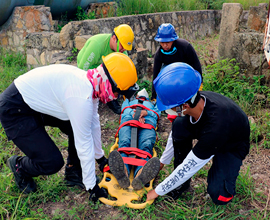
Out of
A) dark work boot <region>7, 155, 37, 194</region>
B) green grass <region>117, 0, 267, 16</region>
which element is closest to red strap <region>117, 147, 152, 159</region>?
dark work boot <region>7, 155, 37, 194</region>

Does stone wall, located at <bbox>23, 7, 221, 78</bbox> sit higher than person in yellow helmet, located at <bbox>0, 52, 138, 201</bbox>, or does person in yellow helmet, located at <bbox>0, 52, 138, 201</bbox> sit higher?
person in yellow helmet, located at <bbox>0, 52, 138, 201</bbox>

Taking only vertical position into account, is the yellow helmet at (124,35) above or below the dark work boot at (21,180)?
above

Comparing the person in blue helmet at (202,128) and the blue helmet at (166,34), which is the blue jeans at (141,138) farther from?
the blue helmet at (166,34)

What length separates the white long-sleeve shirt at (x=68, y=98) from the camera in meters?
1.91

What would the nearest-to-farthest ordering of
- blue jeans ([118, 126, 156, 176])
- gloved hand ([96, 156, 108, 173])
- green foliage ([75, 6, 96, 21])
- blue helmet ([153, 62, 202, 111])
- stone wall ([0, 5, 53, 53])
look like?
blue helmet ([153, 62, 202, 111])
gloved hand ([96, 156, 108, 173])
blue jeans ([118, 126, 156, 176])
stone wall ([0, 5, 53, 53])
green foliage ([75, 6, 96, 21])

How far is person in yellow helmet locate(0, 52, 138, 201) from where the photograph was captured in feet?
6.37

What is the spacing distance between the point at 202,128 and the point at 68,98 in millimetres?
1028

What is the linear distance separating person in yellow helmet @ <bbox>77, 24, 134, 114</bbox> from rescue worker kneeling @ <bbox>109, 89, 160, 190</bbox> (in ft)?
2.28

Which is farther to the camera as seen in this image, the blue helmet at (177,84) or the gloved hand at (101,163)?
the gloved hand at (101,163)

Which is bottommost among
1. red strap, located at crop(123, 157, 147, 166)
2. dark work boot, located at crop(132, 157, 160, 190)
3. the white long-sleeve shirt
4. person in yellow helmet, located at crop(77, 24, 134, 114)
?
red strap, located at crop(123, 157, 147, 166)

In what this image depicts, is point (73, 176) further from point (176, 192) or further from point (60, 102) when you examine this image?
point (176, 192)

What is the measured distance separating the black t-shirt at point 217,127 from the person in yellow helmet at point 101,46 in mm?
1686

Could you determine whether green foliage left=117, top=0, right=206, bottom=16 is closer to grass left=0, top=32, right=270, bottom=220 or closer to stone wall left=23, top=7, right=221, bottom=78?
stone wall left=23, top=7, right=221, bottom=78

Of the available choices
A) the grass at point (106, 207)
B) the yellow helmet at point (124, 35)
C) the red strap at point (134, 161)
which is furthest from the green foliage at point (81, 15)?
the red strap at point (134, 161)
